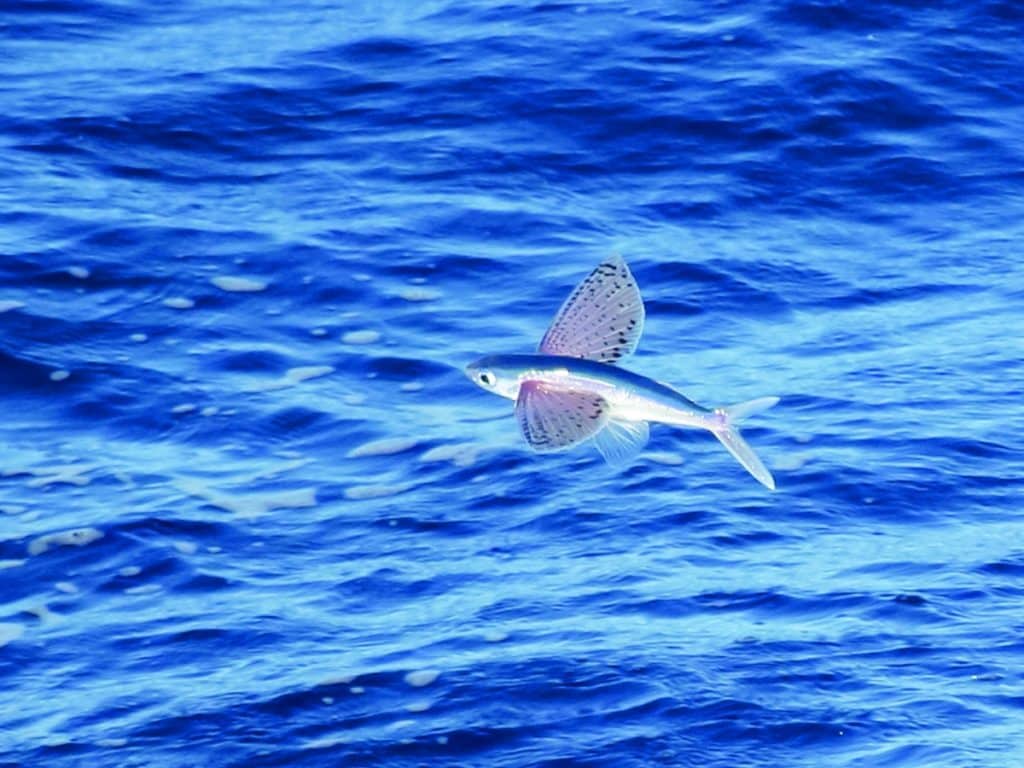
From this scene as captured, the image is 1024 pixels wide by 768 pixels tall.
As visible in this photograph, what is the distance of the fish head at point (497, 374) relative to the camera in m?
6.86

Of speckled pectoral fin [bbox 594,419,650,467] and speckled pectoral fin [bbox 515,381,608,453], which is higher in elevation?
speckled pectoral fin [bbox 515,381,608,453]

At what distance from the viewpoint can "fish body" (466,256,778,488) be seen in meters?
6.63

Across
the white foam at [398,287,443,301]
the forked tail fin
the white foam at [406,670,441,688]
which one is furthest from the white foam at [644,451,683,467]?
the forked tail fin

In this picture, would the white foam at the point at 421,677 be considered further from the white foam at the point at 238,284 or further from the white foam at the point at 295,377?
the white foam at the point at 238,284

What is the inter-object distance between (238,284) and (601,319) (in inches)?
227

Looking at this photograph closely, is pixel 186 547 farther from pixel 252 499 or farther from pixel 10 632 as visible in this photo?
pixel 10 632

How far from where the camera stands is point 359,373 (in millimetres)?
11766

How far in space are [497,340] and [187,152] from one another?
3315 mm

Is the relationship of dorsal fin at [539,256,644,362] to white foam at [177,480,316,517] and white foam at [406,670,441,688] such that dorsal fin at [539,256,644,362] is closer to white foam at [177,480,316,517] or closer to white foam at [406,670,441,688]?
white foam at [406,670,441,688]

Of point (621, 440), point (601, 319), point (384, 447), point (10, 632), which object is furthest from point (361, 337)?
point (621, 440)

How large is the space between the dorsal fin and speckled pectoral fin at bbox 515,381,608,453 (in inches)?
12.3

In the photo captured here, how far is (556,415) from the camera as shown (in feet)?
22.3

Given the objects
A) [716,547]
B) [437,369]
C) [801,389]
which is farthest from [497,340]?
[716,547]

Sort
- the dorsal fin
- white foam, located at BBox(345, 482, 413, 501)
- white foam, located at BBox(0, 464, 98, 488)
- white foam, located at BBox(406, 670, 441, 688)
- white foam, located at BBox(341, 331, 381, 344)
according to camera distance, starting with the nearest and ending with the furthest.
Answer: the dorsal fin
white foam, located at BBox(406, 670, 441, 688)
white foam, located at BBox(345, 482, 413, 501)
white foam, located at BBox(0, 464, 98, 488)
white foam, located at BBox(341, 331, 381, 344)
